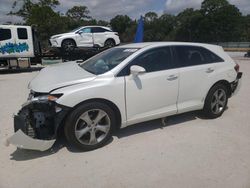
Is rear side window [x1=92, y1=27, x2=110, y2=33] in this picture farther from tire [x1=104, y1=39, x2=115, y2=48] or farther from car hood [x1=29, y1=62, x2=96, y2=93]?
car hood [x1=29, y1=62, x2=96, y2=93]

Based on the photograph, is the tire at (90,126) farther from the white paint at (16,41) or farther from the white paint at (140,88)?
the white paint at (16,41)

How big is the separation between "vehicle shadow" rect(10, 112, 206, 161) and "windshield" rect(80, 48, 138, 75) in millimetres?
1188

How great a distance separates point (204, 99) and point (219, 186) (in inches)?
83.9

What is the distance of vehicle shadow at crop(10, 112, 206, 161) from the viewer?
11.3 feet

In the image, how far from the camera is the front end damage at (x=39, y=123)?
3.15 meters

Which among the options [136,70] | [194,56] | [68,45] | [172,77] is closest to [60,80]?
[136,70]

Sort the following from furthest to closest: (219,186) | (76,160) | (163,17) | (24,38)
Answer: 1. (163,17)
2. (24,38)
3. (76,160)
4. (219,186)

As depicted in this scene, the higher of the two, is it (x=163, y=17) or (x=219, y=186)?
(x=163, y=17)

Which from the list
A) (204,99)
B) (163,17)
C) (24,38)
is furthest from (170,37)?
(204,99)

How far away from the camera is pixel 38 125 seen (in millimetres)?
3234

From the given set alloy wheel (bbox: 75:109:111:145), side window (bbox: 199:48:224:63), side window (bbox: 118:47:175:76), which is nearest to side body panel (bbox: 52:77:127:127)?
alloy wheel (bbox: 75:109:111:145)

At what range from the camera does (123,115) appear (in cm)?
370

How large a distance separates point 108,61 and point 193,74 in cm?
160

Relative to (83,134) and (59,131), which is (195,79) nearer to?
(83,134)
